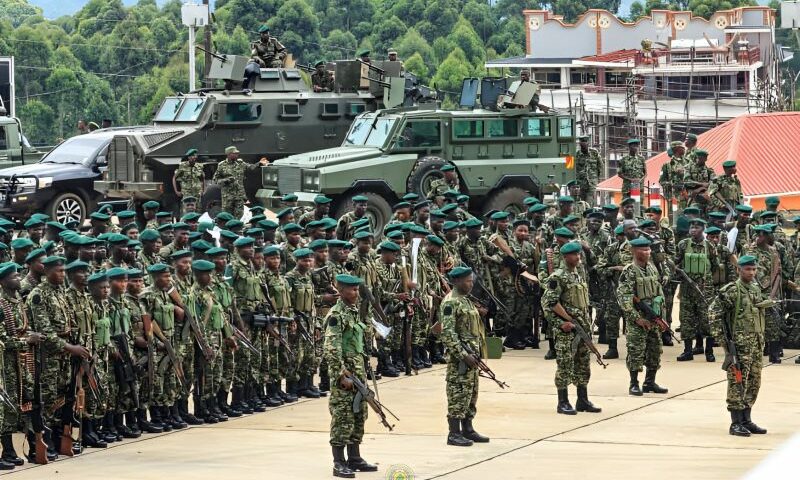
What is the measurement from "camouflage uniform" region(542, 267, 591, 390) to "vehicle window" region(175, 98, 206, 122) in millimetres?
13315

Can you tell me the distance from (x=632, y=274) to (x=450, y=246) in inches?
116

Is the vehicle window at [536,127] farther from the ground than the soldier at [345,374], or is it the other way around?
the vehicle window at [536,127]

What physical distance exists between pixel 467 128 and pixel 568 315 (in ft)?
37.0

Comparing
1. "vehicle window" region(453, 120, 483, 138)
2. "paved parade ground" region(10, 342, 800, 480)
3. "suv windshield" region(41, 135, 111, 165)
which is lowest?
"paved parade ground" region(10, 342, 800, 480)

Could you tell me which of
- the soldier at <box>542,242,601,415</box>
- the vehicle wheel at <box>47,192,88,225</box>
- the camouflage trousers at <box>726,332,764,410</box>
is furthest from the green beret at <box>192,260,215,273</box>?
the vehicle wheel at <box>47,192,88,225</box>

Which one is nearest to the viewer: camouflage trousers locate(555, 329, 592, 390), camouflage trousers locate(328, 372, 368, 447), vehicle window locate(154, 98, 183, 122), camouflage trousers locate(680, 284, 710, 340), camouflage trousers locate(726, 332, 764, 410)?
camouflage trousers locate(328, 372, 368, 447)

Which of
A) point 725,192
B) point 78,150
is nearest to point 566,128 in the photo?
point 725,192

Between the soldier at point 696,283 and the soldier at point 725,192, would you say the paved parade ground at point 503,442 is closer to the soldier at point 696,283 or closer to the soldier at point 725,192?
the soldier at point 696,283

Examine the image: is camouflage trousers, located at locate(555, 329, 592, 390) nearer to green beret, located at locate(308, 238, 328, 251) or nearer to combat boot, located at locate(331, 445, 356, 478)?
green beret, located at locate(308, 238, 328, 251)

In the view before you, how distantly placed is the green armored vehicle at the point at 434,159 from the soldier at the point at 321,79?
208cm

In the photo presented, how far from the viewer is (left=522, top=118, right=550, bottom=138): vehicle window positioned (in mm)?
26047

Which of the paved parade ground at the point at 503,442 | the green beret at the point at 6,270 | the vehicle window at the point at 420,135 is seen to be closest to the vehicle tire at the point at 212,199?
the vehicle window at the point at 420,135

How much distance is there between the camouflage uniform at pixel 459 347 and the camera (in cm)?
1302

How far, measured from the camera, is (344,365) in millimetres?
12109
